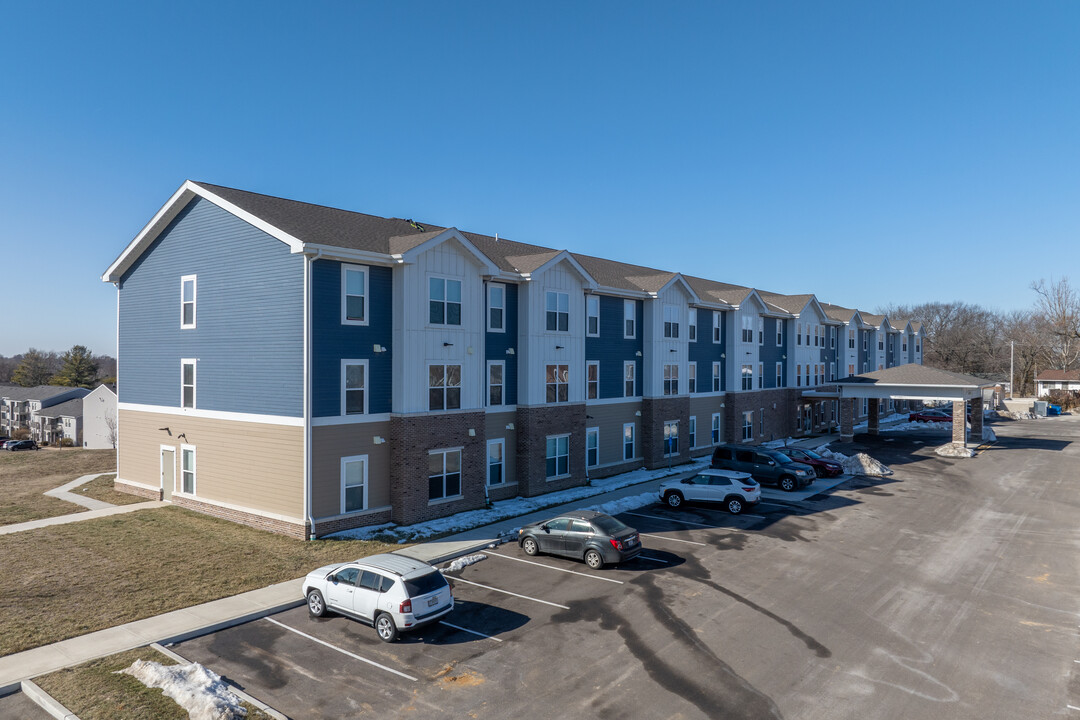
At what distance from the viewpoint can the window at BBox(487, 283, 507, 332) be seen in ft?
83.5

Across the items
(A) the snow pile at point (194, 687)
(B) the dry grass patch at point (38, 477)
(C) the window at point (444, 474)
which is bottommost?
(B) the dry grass patch at point (38, 477)

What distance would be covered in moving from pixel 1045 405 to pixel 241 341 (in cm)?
8206

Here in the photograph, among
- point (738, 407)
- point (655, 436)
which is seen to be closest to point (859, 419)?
point (738, 407)

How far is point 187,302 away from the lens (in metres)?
23.8

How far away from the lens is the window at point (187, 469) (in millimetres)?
23516

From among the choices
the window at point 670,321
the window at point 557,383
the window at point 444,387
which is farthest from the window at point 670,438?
the window at point 444,387

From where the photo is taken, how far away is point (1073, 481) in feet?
102

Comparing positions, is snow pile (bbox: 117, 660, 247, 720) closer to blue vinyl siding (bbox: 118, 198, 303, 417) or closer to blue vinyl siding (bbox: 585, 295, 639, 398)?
blue vinyl siding (bbox: 118, 198, 303, 417)

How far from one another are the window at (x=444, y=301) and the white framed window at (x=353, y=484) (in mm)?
5480

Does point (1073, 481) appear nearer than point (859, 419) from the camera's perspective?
Yes

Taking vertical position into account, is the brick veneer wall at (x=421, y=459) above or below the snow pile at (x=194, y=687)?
above

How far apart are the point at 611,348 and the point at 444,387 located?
448 inches

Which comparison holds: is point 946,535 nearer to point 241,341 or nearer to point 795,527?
point 795,527

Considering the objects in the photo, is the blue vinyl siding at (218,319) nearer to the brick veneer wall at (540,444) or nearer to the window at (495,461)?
the window at (495,461)
